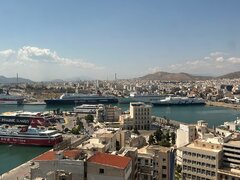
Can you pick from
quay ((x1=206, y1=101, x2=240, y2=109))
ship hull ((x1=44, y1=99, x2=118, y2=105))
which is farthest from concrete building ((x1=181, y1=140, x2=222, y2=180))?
ship hull ((x1=44, y1=99, x2=118, y2=105))

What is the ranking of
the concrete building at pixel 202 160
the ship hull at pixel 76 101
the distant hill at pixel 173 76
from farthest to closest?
the distant hill at pixel 173 76, the ship hull at pixel 76 101, the concrete building at pixel 202 160

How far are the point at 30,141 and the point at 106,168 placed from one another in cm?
818

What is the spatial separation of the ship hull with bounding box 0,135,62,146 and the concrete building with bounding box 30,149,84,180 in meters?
7.06

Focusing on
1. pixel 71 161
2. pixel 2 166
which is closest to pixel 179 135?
pixel 2 166

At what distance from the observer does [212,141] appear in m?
7.50

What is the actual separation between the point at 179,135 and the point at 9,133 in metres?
5.89

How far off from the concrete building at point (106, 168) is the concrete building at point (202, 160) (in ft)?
9.71

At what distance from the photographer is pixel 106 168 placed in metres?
4.21

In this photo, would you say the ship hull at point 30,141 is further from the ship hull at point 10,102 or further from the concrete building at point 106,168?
the ship hull at point 10,102

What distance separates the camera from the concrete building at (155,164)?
5.58m

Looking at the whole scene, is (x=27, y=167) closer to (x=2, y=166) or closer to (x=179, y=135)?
(x=2, y=166)

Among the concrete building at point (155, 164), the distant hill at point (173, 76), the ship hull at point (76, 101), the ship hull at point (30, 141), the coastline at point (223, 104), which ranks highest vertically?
the distant hill at point (173, 76)

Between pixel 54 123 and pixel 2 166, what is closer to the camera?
pixel 2 166

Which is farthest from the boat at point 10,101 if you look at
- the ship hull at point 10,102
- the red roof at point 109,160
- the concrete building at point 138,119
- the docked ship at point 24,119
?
the red roof at point 109,160
